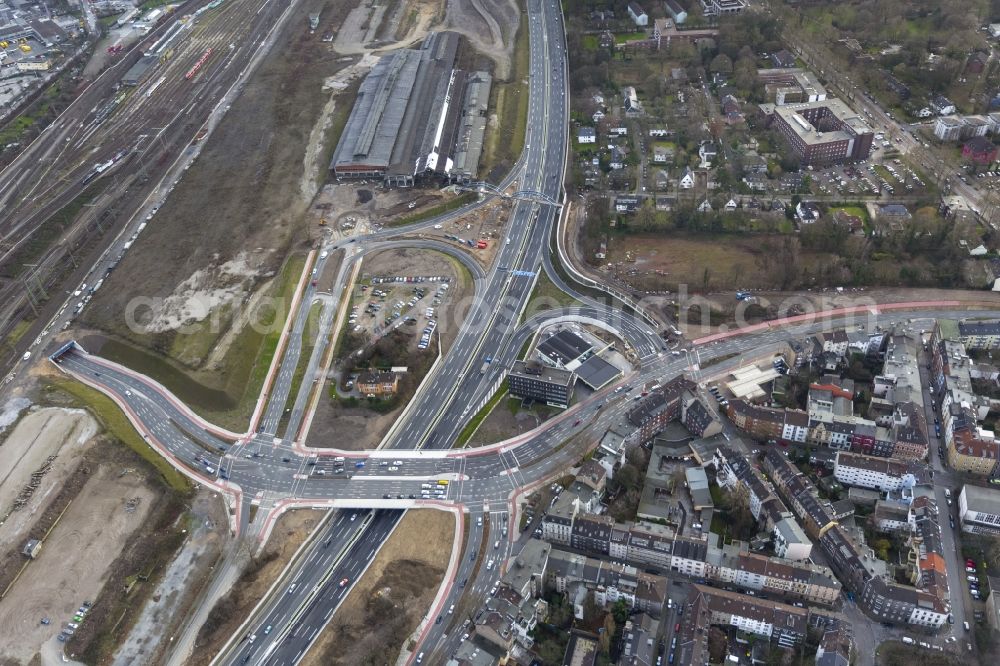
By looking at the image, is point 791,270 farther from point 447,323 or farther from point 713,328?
point 447,323

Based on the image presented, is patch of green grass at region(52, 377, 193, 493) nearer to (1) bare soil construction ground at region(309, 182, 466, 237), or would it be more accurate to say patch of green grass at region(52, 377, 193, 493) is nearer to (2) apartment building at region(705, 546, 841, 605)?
(1) bare soil construction ground at region(309, 182, 466, 237)

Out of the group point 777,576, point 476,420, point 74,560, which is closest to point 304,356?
point 476,420

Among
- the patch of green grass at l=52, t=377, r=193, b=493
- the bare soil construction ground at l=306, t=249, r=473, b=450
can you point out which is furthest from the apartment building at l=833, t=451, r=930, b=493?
the patch of green grass at l=52, t=377, r=193, b=493

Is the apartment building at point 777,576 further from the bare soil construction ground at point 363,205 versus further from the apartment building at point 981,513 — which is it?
the bare soil construction ground at point 363,205

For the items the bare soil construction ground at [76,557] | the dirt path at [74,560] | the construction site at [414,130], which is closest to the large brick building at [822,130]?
the construction site at [414,130]

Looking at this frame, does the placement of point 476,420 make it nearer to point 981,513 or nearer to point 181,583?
point 181,583
